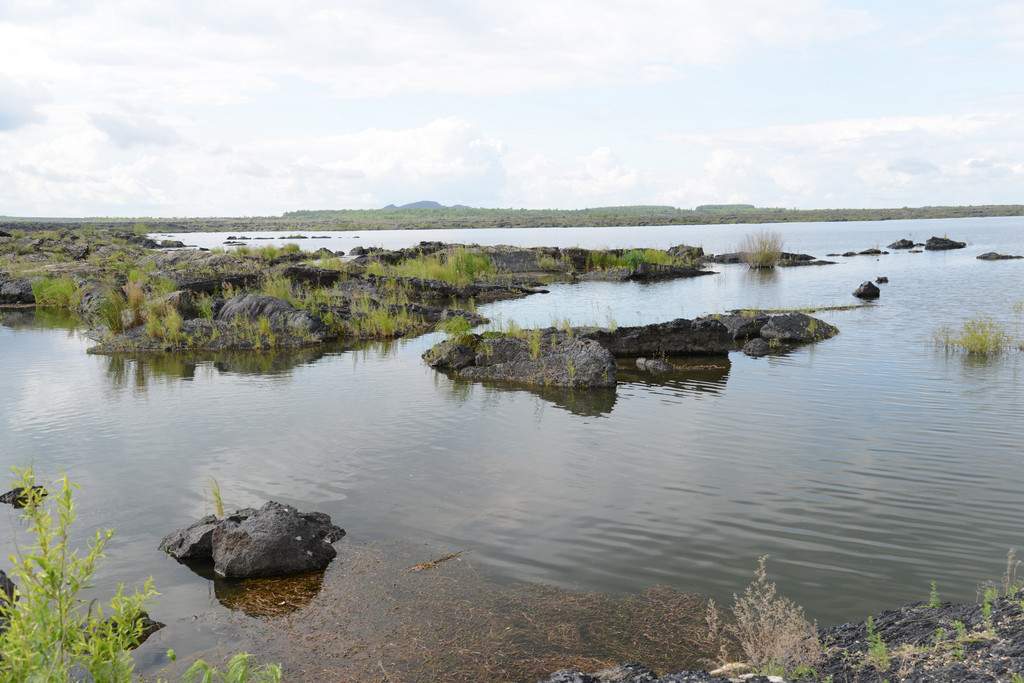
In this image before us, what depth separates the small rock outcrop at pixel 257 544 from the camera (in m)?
6.31

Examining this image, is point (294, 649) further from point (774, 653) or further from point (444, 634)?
point (774, 653)

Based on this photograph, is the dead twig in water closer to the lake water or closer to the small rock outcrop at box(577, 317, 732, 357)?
the lake water

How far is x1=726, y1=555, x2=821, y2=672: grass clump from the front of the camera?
4.40 meters

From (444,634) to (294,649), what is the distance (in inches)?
43.0

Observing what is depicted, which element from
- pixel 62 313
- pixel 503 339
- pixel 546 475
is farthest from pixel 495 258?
pixel 546 475

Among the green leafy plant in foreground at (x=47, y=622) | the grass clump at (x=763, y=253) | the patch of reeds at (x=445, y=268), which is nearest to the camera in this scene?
the green leafy plant in foreground at (x=47, y=622)

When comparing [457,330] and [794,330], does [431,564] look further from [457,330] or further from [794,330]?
[794,330]

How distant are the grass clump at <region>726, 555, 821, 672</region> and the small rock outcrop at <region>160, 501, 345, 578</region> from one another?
3.68 m

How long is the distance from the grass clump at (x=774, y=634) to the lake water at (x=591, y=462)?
288mm

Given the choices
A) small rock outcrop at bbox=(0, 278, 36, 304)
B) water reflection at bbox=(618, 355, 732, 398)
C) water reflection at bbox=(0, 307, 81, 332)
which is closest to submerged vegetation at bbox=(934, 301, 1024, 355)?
water reflection at bbox=(618, 355, 732, 398)

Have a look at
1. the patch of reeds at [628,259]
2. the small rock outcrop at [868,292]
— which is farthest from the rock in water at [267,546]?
the patch of reeds at [628,259]

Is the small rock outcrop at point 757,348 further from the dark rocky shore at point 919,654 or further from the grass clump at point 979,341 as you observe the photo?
the dark rocky shore at point 919,654

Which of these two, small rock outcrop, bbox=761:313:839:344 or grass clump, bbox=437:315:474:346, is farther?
small rock outcrop, bbox=761:313:839:344

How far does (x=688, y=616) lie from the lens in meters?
5.40
